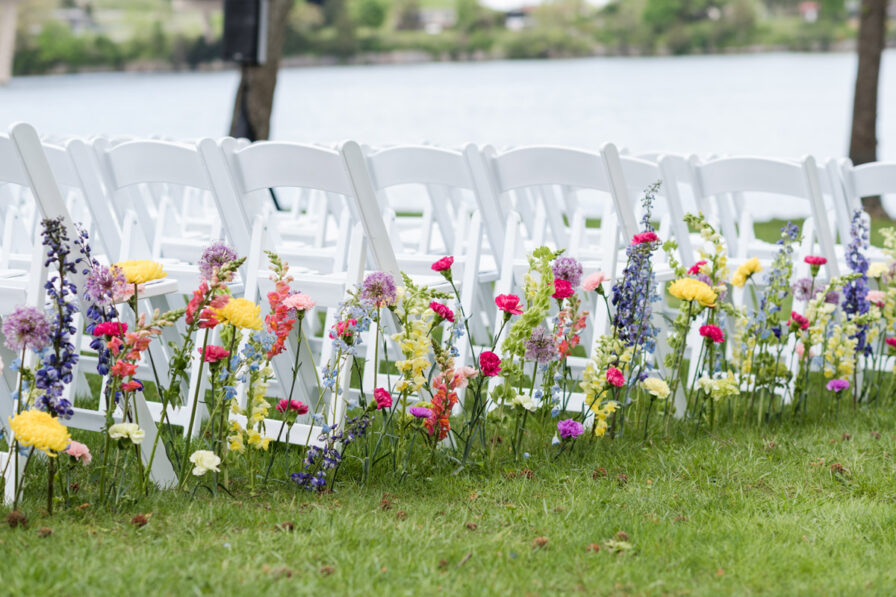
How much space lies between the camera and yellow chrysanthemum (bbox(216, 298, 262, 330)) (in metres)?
2.39

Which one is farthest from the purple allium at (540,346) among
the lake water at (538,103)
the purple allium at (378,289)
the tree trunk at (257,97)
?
the lake water at (538,103)

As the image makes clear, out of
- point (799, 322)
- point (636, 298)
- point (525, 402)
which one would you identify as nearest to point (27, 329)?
point (525, 402)

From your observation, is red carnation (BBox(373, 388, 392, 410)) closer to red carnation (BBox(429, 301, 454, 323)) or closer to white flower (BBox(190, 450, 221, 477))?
red carnation (BBox(429, 301, 454, 323))

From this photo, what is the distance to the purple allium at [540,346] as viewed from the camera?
112 inches

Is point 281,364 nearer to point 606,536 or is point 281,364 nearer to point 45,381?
point 45,381

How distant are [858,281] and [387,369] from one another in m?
1.71

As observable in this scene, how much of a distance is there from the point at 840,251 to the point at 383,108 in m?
10.4

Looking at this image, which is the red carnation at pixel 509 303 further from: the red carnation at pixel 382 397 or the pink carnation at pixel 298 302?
the pink carnation at pixel 298 302

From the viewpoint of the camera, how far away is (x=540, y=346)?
9.37 feet

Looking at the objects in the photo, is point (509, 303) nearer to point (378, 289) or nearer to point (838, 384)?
point (378, 289)

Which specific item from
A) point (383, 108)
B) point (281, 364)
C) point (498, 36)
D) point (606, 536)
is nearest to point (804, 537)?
point (606, 536)

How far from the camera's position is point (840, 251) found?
430cm

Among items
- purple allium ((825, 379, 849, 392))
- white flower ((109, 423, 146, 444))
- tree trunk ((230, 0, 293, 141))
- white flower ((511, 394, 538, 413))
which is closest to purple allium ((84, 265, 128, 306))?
white flower ((109, 423, 146, 444))

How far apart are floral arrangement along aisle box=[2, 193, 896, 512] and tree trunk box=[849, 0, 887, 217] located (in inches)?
254
